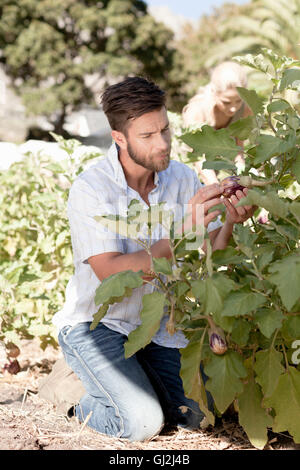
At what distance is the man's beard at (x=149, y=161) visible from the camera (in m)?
2.15

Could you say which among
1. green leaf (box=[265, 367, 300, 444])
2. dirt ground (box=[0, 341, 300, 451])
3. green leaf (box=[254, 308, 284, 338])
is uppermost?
green leaf (box=[254, 308, 284, 338])

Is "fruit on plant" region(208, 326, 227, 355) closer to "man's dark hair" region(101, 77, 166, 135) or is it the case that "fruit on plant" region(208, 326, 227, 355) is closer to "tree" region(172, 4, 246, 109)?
"man's dark hair" region(101, 77, 166, 135)

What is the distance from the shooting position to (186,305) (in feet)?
5.82

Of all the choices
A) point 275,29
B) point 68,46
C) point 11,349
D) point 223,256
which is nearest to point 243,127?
point 223,256

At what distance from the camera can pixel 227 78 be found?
3.91 metres

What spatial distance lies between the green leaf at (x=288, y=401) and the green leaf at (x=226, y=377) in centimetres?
12

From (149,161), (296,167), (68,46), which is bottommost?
(296,167)

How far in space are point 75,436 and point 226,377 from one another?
71 centimetres

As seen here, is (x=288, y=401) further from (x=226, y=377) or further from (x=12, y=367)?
(x=12, y=367)

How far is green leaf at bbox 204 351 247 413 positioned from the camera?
1601mm

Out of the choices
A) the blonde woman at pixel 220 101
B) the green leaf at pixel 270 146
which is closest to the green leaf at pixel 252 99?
the green leaf at pixel 270 146

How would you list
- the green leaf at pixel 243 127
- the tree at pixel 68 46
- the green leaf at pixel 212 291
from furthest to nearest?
the tree at pixel 68 46 → the green leaf at pixel 243 127 → the green leaf at pixel 212 291

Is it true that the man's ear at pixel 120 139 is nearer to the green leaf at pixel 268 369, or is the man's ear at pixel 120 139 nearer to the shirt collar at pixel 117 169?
Result: the shirt collar at pixel 117 169

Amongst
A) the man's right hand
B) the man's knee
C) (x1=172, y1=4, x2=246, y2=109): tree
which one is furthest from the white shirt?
(x1=172, y1=4, x2=246, y2=109): tree
